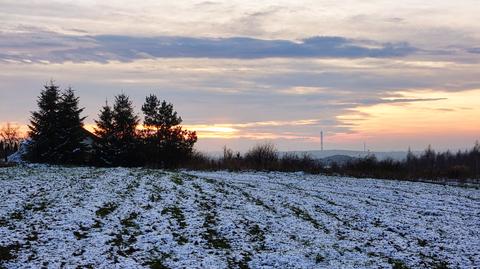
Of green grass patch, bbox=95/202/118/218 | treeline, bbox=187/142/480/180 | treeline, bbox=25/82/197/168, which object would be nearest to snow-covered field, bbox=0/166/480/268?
green grass patch, bbox=95/202/118/218

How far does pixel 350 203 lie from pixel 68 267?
1650cm

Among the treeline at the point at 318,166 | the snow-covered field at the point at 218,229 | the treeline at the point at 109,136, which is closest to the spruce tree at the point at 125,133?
the treeline at the point at 109,136

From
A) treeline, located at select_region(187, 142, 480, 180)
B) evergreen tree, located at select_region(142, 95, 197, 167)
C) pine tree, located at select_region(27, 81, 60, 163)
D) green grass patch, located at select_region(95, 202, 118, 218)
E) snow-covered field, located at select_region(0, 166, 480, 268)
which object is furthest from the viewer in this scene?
evergreen tree, located at select_region(142, 95, 197, 167)

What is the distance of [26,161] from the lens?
66.1 m

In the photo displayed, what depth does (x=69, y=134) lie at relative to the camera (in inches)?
2606

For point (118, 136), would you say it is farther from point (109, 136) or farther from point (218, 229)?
point (218, 229)

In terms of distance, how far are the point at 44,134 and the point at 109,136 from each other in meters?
9.83

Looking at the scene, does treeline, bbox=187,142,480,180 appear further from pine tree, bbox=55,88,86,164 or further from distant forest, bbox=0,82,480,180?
pine tree, bbox=55,88,86,164

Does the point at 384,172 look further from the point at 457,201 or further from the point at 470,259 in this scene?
the point at 470,259

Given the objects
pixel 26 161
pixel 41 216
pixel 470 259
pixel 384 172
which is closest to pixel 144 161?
pixel 26 161

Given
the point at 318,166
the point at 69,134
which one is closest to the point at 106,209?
the point at 318,166

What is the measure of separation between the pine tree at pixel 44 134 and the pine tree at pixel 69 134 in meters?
0.67

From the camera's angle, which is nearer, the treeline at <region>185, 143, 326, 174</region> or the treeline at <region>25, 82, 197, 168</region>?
the treeline at <region>185, 143, 326, 174</region>

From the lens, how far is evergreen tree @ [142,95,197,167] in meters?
77.2
